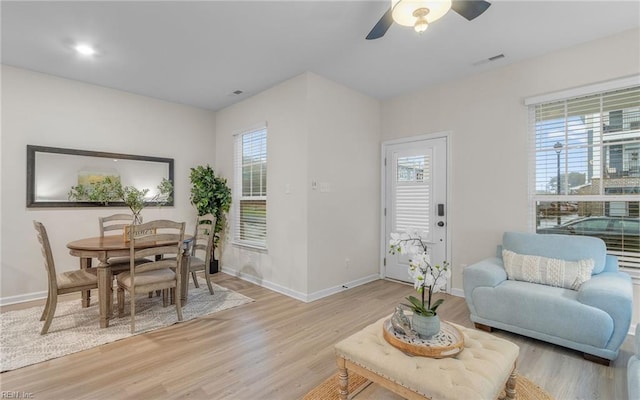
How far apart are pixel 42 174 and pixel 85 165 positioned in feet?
1.49

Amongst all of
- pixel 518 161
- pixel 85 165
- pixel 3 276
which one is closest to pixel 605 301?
pixel 518 161

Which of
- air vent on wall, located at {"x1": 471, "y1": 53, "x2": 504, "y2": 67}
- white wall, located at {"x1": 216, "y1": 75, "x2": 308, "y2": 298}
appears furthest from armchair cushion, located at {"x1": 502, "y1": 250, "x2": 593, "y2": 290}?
white wall, located at {"x1": 216, "y1": 75, "x2": 308, "y2": 298}

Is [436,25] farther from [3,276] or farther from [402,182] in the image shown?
[3,276]

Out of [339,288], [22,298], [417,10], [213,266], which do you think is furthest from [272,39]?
[22,298]

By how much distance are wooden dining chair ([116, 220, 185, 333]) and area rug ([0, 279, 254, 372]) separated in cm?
19

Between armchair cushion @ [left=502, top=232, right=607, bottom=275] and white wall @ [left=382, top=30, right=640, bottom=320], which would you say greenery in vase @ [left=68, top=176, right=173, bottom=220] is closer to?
white wall @ [left=382, top=30, right=640, bottom=320]

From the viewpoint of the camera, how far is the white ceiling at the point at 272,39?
98.5 inches

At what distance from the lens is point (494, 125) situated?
3658 mm

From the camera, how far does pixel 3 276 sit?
3.53 metres

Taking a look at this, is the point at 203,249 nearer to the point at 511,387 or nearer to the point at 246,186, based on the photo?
the point at 246,186

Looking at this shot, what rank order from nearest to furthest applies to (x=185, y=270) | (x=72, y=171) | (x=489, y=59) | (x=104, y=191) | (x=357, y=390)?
(x=357, y=390) < (x=489, y=59) < (x=185, y=270) < (x=72, y=171) < (x=104, y=191)

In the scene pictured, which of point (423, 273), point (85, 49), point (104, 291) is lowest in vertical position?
point (104, 291)

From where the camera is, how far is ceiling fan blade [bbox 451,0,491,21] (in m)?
1.89

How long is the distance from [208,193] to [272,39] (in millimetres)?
2684
